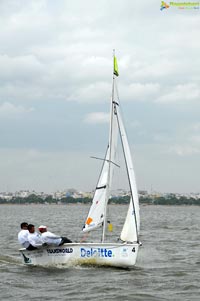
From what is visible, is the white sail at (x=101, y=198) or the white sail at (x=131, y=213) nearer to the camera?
the white sail at (x=131, y=213)

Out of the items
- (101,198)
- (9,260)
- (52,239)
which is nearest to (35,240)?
(52,239)

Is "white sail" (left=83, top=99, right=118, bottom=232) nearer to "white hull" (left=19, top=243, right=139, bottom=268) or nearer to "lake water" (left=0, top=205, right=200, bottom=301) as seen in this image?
"white hull" (left=19, top=243, right=139, bottom=268)

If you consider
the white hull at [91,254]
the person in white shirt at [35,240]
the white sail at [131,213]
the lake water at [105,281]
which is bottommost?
the lake water at [105,281]

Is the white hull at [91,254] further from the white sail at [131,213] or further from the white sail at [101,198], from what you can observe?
the white sail at [101,198]

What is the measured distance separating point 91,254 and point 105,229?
989mm

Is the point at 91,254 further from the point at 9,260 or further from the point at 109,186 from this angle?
the point at 9,260

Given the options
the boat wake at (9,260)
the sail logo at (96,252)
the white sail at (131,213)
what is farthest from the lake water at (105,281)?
the white sail at (131,213)

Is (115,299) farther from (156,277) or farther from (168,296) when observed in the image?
(156,277)

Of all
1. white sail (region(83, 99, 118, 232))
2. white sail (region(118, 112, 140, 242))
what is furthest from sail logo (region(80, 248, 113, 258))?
white sail (region(83, 99, 118, 232))

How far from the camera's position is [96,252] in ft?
64.2

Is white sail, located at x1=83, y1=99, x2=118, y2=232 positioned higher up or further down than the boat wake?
higher up

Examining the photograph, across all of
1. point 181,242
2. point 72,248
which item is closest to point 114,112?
point 72,248

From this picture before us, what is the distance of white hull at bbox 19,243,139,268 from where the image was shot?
19422 millimetres

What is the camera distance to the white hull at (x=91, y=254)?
1942cm
